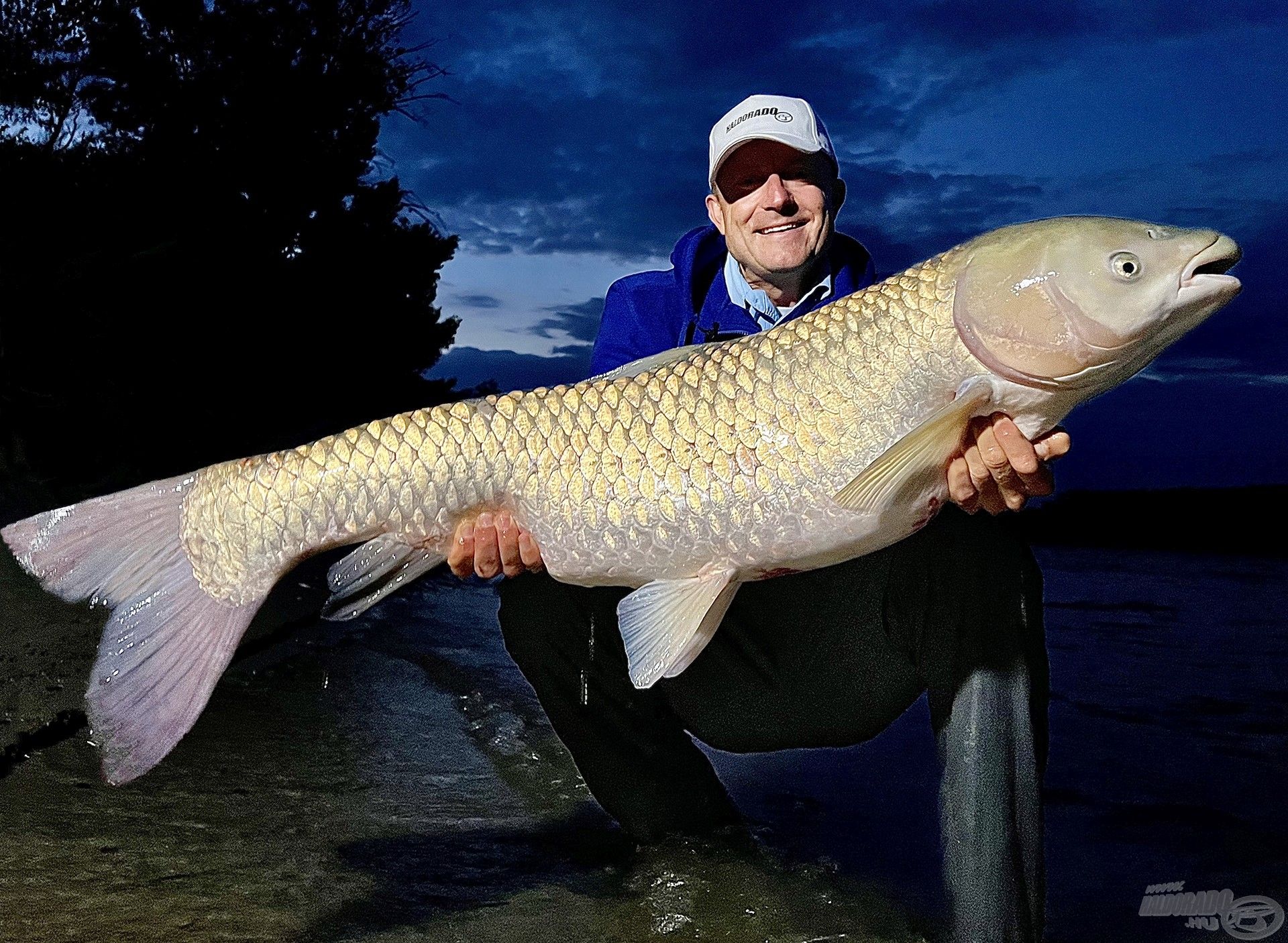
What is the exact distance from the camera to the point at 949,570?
2.46 meters

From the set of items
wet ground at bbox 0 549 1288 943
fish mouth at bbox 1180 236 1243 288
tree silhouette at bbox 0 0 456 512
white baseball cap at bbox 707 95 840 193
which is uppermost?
tree silhouette at bbox 0 0 456 512

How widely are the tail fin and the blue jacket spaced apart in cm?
134

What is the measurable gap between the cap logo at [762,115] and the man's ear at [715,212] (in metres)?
0.20

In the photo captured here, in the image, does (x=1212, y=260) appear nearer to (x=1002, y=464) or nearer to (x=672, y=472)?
(x=1002, y=464)

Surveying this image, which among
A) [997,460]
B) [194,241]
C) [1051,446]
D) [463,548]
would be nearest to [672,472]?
[463,548]

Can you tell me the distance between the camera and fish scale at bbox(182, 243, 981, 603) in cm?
225

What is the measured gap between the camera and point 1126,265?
2096 millimetres

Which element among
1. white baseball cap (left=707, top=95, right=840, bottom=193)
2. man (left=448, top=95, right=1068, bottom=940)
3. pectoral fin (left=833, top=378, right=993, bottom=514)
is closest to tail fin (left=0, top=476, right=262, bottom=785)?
man (left=448, top=95, right=1068, bottom=940)

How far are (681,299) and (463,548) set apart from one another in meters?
1.13

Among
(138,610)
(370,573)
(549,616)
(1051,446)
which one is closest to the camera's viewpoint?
(1051,446)

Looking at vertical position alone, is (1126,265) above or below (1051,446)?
above

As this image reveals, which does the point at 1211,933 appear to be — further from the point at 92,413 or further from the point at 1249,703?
the point at 92,413

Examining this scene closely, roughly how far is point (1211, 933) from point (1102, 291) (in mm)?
1565

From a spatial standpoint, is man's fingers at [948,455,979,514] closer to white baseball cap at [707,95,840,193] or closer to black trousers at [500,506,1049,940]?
black trousers at [500,506,1049,940]
